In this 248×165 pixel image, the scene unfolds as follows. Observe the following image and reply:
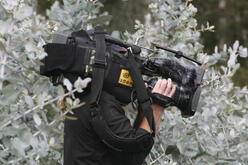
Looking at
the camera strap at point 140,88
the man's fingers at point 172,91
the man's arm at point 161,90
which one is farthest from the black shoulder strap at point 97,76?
the man's fingers at point 172,91

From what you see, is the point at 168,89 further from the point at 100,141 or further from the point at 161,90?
the point at 100,141

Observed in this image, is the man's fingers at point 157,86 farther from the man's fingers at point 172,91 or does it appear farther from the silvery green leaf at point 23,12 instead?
the silvery green leaf at point 23,12

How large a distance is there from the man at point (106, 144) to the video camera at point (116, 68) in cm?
6

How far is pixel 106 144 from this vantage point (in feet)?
6.68

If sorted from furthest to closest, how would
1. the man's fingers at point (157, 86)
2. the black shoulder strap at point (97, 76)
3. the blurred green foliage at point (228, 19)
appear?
the blurred green foliage at point (228, 19) < the man's fingers at point (157, 86) < the black shoulder strap at point (97, 76)

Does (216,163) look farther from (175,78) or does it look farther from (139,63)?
(139,63)

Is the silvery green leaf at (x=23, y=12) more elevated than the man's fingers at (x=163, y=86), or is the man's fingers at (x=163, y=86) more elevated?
the silvery green leaf at (x=23, y=12)

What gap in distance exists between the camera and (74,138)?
2.14 m

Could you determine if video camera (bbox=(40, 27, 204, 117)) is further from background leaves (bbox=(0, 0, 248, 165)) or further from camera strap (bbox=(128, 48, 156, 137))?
background leaves (bbox=(0, 0, 248, 165))

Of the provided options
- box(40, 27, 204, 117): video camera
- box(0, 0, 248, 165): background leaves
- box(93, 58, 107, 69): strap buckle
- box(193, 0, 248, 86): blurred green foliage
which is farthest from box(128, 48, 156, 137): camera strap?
box(193, 0, 248, 86): blurred green foliage

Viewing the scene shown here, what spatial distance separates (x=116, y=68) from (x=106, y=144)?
0.35 meters

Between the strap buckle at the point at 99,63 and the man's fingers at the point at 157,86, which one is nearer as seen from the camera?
the strap buckle at the point at 99,63

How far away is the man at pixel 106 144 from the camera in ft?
6.72

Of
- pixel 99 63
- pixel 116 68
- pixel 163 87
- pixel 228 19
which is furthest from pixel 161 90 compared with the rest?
pixel 228 19
